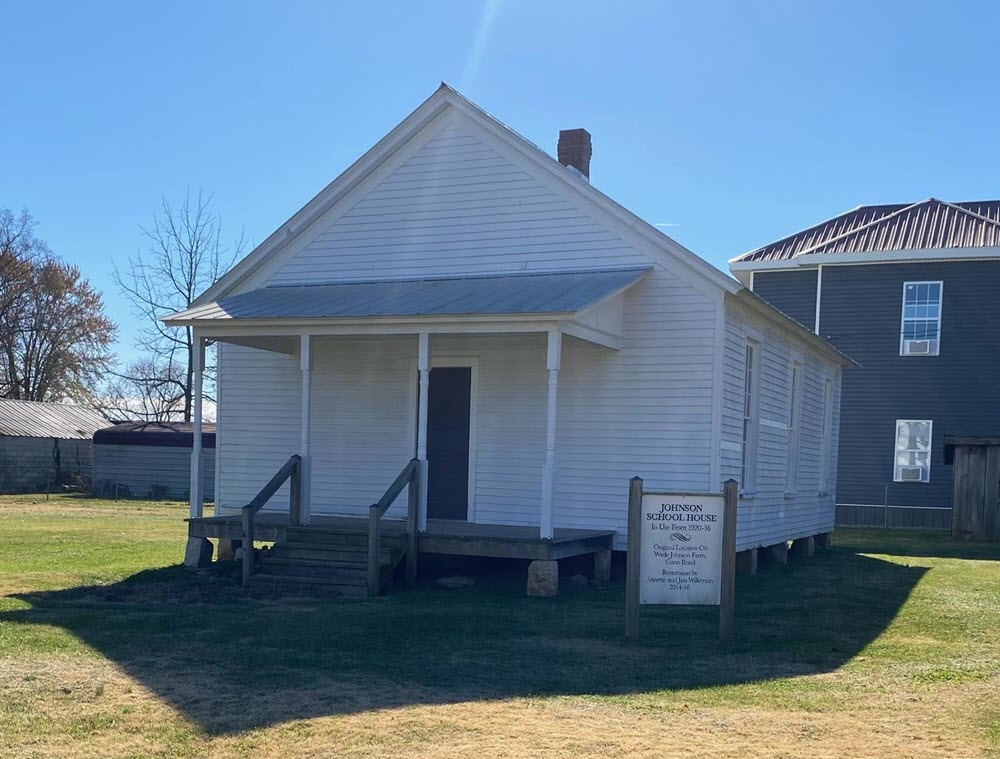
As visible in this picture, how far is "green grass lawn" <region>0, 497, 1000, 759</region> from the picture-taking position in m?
6.62

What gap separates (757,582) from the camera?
15.4m

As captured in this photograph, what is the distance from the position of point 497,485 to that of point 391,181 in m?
4.78

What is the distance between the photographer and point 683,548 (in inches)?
397

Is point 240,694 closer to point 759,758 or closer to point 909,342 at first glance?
point 759,758

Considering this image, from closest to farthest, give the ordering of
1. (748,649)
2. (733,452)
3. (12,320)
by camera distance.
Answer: (748,649) → (733,452) → (12,320)

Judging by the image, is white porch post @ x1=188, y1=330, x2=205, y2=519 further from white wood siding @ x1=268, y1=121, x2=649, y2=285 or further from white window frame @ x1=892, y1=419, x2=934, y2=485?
white window frame @ x1=892, y1=419, x2=934, y2=485

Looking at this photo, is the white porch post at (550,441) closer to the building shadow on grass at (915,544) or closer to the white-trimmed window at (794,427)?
the white-trimmed window at (794,427)

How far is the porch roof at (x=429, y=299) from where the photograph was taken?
44.7ft

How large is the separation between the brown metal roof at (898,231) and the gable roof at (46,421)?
25804 millimetres

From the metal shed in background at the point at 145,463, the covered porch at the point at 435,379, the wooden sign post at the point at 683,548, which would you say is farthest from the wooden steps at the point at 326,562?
the metal shed in background at the point at 145,463

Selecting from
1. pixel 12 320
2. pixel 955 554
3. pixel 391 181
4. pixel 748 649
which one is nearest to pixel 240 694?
pixel 748 649

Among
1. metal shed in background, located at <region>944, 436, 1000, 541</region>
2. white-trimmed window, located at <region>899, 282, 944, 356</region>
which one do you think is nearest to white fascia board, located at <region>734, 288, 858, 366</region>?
metal shed in background, located at <region>944, 436, 1000, 541</region>

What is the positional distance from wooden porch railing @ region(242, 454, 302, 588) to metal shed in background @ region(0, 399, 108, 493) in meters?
28.7

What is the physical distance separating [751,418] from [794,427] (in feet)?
9.91
